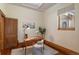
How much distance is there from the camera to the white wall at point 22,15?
5.06 ft

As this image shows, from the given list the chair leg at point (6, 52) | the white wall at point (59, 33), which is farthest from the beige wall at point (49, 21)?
the chair leg at point (6, 52)

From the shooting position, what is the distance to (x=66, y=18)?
1583 millimetres

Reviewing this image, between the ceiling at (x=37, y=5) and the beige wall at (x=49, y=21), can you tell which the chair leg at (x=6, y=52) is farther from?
the ceiling at (x=37, y=5)

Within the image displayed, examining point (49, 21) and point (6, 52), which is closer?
point (6, 52)

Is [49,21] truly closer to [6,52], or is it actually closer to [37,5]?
[37,5]

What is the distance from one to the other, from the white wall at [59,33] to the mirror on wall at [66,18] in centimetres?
5

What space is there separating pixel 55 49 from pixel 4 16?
2.94ft

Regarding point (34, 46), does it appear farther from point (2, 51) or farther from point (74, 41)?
point (74, 41)

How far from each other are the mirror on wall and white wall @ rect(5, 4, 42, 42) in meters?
0.31

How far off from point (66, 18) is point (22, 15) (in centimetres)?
67

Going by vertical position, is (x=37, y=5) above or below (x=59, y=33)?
above

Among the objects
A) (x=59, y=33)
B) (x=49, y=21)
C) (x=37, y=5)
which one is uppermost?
(x=37, y=5)

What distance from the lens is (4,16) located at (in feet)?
5.00

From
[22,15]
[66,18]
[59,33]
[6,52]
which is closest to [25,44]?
[6,52]
